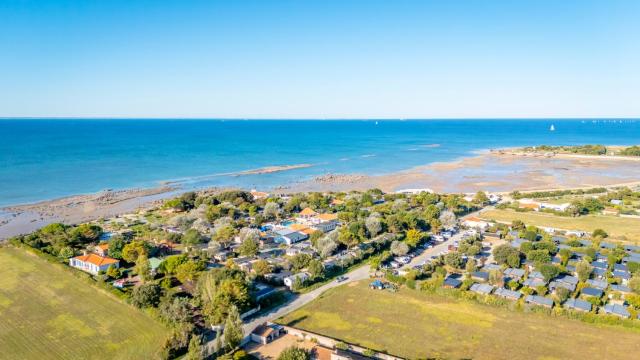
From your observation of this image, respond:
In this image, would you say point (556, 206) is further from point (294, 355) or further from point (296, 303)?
point (294, 355)

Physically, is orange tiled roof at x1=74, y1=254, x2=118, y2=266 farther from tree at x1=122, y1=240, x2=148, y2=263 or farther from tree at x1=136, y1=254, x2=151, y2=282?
tree at x1=136, y1=254, x2=151, y2=282

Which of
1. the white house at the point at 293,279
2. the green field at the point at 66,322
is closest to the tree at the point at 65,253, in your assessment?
the green field at the point at 66,322

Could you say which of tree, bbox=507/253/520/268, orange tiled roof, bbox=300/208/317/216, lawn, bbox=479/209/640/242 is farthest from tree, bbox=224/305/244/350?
lawn, bbox=479/209/640/242

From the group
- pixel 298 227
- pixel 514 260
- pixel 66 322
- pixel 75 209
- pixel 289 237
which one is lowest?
pixel 66 322

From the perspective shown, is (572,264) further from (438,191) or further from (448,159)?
(448,159)

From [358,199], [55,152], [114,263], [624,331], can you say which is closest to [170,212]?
[114,263]

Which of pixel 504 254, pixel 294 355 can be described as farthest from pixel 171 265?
pixel 504 254
